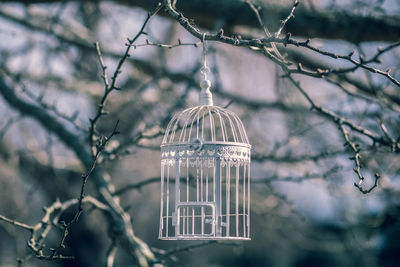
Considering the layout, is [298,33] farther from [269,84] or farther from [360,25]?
[269,84]

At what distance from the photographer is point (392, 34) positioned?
487cm

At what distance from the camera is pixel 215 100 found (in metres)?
5.90

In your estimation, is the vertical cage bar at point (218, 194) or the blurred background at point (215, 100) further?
the blurred background at point (215, 100)

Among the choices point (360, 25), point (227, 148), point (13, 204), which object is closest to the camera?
point (227, 148)

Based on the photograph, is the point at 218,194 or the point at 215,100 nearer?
the point at 218,194

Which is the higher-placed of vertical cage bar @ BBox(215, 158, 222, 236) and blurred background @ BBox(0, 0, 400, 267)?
blurred background @ BBox(0, 0, 400, 267)

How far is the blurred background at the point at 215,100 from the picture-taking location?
4.52m

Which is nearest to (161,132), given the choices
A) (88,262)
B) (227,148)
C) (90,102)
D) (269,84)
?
(227,148)

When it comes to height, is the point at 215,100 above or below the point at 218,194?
above

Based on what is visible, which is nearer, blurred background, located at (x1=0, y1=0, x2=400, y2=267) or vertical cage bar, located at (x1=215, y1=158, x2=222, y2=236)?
vertical cage bar, located at (x1=215, y1=158, x2=222, y2=236)

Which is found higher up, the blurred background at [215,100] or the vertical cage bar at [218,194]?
the blurred background at [215,100]

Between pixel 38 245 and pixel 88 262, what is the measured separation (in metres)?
5.81

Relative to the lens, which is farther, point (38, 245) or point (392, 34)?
point (392, 34)

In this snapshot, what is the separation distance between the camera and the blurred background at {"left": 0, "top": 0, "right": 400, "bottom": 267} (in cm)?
452
